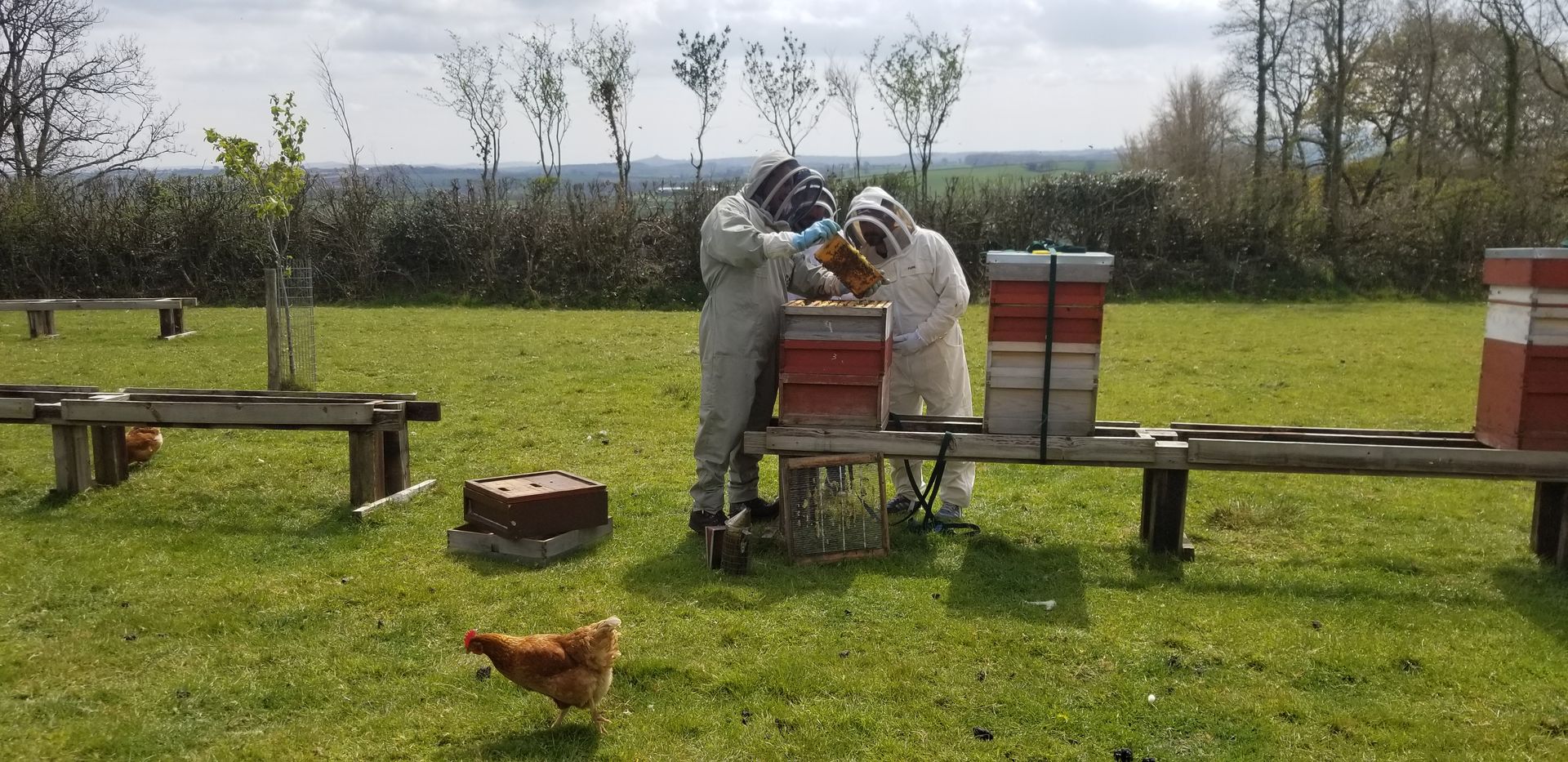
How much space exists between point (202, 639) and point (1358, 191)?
32.0 m

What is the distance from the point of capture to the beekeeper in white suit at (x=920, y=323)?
252 inches

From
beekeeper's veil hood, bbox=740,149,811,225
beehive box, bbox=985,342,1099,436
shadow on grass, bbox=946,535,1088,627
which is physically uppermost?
beekeeper's veil hood, bbox=740,149,811,225

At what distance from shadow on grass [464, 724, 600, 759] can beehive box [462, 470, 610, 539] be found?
2031mm

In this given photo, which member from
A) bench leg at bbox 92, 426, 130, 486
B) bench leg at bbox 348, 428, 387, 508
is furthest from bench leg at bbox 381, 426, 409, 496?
bench leg at bbox 92, 426, 130, 486

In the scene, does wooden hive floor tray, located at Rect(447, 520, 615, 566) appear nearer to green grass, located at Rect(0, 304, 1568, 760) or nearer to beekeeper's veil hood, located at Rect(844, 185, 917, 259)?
green grass, located at Rect(0, 304, 1568, 760)

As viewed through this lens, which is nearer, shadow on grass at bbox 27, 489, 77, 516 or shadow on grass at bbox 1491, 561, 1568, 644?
shadow on grass at bbox 1491, 561, 1568, 644

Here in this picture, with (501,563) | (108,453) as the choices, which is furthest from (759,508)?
(108,453)

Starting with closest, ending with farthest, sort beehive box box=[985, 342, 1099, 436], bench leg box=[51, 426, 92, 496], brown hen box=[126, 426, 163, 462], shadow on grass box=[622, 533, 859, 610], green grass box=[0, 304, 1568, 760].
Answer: green grass box=[0, 304, 1568, 760] < shadow on grass box=[622, 533, 859, 610] < beehive box box=[985, 342, 1099, 436] < bench leg box=[51, 426, 92, 496] < brown hen box=[126, 426, 163, 462]

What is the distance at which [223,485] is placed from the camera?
764 cm

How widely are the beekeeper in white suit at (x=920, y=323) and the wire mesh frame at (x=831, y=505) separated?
598mm

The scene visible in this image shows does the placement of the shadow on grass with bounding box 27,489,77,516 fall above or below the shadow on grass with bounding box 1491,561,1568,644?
below

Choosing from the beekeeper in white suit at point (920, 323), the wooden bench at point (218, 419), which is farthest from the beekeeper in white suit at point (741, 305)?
the wooden bench at point (218, 419)

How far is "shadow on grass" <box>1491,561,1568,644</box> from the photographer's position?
17.2 feet

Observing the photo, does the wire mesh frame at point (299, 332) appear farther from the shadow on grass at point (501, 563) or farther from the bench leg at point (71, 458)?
the shadow on grass at point (501, 563)
